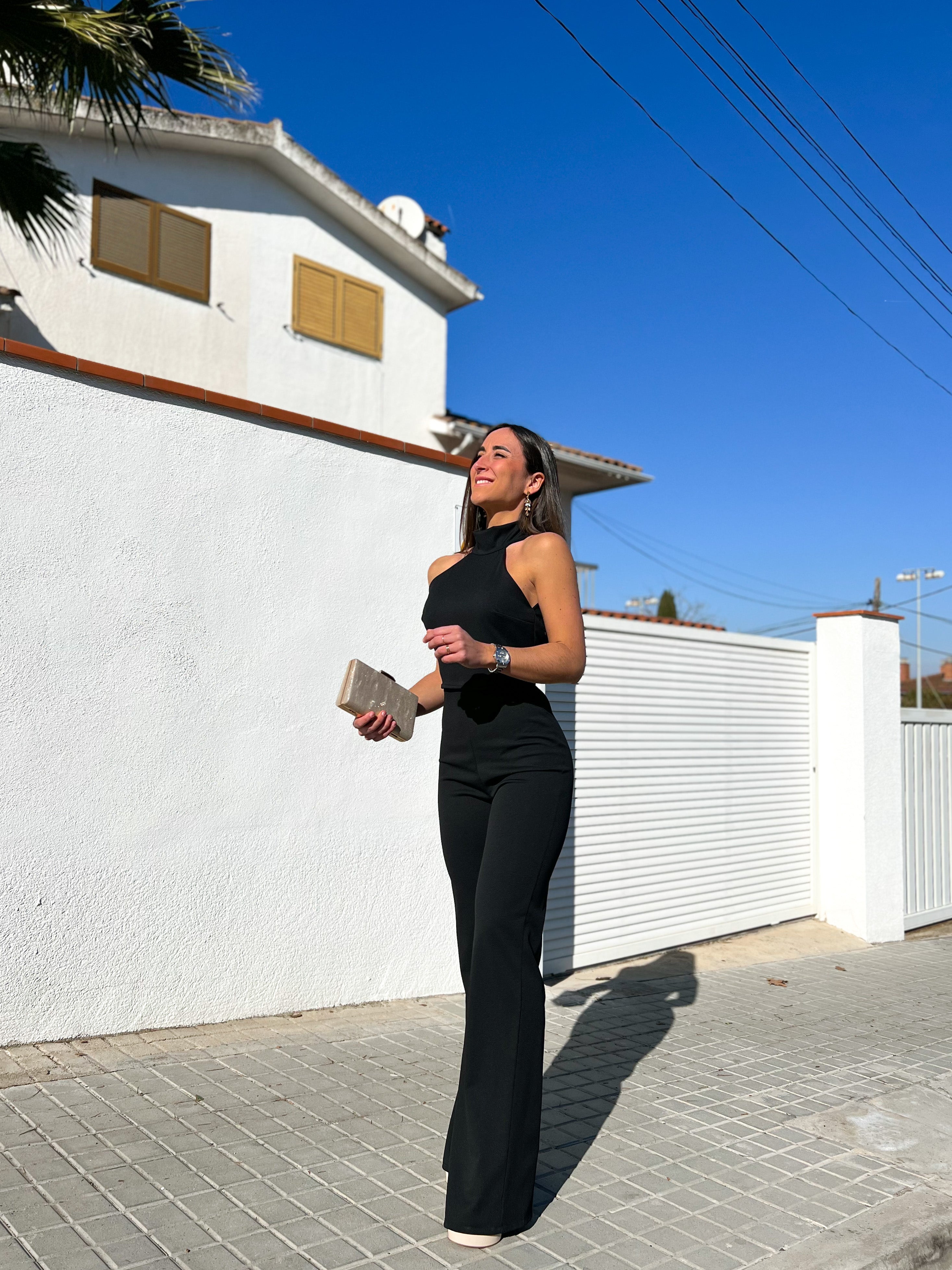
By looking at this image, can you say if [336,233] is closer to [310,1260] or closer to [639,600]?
[310,1260]

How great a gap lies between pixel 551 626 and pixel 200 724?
7.56 feet

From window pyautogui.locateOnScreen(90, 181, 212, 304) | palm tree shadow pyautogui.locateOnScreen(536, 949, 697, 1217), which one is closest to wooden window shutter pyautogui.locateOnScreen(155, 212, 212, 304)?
window pyautogui.locateOnScreen(90, 181, 212, 304)

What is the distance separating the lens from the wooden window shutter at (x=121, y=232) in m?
11.3

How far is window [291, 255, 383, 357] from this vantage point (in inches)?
521

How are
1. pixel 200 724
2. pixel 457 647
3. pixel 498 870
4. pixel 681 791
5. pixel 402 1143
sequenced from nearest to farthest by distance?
1. pixel 457 647
2. pixel 498 870
3. pixel 402 1143
4. pixel 200 724
5. pixel 681 791

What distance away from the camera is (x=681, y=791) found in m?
7.70

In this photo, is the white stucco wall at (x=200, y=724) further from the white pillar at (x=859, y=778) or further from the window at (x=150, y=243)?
the window at (x=150, y=243)

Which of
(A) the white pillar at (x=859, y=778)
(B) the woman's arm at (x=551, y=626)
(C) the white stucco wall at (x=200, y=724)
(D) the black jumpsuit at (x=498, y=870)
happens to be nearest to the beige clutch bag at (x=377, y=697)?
(D) the black jumpsuit at (x=498, y=870)

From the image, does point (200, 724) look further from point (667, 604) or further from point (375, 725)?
point (667, 604)

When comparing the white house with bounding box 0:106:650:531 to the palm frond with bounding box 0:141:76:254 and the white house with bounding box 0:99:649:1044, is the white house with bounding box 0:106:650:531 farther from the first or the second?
the white house with bounding box 0:99:649:1044

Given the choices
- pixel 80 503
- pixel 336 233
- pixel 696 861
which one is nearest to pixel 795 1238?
pixel 80 503

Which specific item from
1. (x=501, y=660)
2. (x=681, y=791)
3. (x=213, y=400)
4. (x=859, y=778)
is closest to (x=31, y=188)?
(x=213, y=400)

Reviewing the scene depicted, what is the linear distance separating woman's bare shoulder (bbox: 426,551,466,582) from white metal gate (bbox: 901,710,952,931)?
22.6 ft

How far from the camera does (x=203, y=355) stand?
12.2 meters
